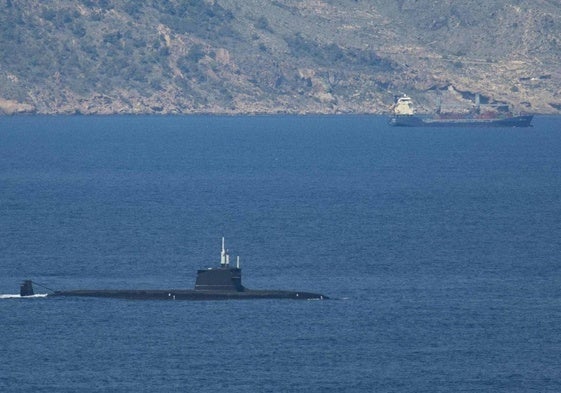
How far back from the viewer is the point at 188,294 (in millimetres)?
85500

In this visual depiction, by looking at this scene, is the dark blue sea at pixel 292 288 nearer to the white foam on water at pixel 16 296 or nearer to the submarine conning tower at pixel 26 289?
the white foam on water at pixel 16 296

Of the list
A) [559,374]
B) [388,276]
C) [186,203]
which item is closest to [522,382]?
[559,374]

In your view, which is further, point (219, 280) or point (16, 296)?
point (16, 296)

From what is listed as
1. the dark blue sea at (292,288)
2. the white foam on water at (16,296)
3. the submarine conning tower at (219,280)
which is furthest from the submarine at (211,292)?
the dark blue sea at (292,288)

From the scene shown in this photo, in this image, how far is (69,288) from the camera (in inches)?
3553

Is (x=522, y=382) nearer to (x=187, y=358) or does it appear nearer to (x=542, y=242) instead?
(x=187, y=358)

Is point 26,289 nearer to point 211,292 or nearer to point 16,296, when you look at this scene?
point 16,296

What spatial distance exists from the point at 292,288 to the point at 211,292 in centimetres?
733

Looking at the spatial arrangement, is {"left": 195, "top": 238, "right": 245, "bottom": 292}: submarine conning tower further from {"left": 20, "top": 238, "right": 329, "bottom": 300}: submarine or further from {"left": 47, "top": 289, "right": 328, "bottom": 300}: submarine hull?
{"left": 47, "top": 289, "right": 328, "bottom": 300}: submarine hull

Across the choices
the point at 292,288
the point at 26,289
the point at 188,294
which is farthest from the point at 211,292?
the point at 26,289

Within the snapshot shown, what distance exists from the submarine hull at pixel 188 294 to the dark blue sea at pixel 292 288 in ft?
2.54

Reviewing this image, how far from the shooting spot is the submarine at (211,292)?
85.1 m

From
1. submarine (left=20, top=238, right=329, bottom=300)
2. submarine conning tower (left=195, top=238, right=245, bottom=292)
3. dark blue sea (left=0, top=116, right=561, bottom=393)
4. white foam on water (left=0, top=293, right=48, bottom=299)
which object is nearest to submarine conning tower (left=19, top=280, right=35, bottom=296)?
submarine (left=20, top=238, right=329, bottom=300)

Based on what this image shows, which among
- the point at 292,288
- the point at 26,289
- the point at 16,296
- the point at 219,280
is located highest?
the point at 219,280
